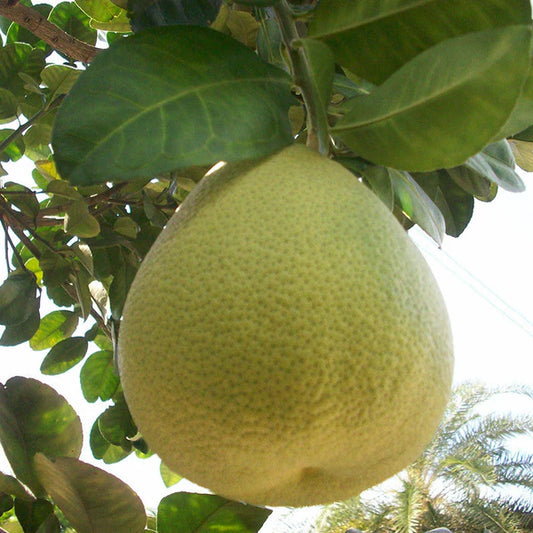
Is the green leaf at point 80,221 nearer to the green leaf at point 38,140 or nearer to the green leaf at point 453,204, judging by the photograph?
the green leaf at point 38,140

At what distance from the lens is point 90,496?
1.93 feet

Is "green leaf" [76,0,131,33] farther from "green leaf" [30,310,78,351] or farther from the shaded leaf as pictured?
"green leaf" [30,310,78,351]

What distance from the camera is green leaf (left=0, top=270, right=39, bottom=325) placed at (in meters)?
1.00

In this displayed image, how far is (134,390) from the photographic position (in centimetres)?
46

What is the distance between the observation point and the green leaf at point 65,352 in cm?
125

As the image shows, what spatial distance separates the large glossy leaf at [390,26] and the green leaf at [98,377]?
0.80m

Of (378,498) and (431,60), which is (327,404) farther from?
(378,498)

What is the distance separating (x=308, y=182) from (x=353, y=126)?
0.07 m

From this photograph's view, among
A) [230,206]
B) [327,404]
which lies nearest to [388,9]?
[230,206]

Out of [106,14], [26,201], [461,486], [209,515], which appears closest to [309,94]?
[209,515]

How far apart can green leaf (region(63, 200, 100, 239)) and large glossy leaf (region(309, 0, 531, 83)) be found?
0.54 m

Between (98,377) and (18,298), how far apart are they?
24 cm

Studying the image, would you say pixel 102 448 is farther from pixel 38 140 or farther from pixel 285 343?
pixel 285 343

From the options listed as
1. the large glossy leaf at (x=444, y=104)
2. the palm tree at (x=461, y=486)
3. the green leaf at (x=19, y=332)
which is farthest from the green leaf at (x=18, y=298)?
the palm tree at (x=461, y=486)
